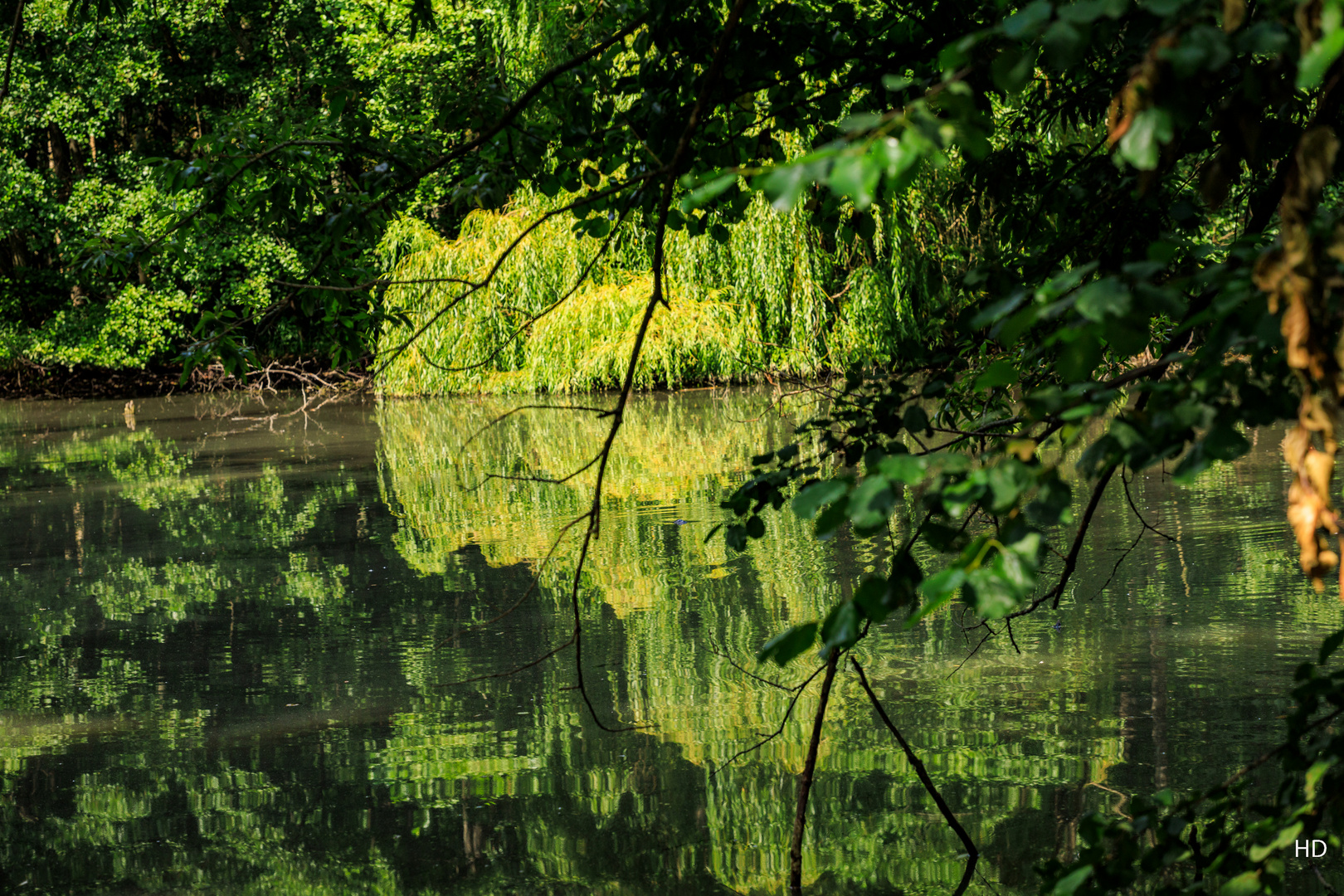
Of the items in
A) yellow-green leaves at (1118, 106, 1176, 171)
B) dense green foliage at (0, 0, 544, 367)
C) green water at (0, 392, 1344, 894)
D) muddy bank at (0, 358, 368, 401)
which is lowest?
green water at (0, 392, 1344, 894)

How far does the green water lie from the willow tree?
96 cm

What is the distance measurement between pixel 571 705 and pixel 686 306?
41.5 ft

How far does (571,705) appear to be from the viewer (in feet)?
15.3

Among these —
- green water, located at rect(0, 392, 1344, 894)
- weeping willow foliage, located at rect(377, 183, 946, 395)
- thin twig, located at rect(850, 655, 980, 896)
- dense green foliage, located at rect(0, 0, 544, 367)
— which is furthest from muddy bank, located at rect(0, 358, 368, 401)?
thin twig, located at rect(850, 655, 980, 896)

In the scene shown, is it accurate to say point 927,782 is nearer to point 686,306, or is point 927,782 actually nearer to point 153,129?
point 686,306

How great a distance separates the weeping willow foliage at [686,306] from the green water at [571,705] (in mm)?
7980

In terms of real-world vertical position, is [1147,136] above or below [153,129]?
below

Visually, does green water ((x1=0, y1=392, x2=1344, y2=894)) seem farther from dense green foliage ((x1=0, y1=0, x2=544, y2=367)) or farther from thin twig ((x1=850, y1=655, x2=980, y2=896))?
dense green foliage ((x1=0, y1=0, x2=544, y2=367))

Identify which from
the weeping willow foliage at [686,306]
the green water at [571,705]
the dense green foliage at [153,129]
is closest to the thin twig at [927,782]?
the green water at [571,705]

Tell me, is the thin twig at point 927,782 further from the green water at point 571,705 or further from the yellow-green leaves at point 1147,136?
the yellow-green leaves at point 1147,136

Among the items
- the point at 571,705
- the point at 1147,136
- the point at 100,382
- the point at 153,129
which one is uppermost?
the point at 153,129

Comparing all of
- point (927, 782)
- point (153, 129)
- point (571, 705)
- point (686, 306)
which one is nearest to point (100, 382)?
point (153, 129)

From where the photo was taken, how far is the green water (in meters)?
3.52

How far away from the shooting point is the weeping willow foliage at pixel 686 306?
16297mm
